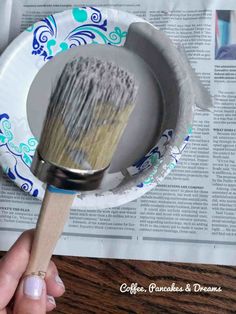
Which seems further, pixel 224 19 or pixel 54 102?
pixel 224 19

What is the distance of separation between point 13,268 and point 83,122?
16cm

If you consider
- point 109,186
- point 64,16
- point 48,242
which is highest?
point 64,16

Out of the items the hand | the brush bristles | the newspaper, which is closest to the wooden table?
the newspaper

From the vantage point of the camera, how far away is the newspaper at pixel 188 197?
19.6 inches

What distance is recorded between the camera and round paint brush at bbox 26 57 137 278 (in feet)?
0.99

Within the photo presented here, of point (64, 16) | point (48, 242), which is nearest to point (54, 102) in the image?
point (48, 242)

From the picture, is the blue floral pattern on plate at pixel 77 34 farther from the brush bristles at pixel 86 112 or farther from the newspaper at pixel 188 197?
the brush bristles at pixel 86 112

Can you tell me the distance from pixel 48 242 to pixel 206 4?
341mm

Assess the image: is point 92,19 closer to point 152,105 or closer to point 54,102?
point 152,105

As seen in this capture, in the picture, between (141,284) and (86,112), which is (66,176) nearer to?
(86,112)

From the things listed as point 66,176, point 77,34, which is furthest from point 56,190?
point 77,34

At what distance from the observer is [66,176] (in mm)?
307

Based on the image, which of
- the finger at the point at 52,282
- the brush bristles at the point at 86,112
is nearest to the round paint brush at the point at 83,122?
the brush bristles at the point at 86,112

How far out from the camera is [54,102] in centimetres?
31
